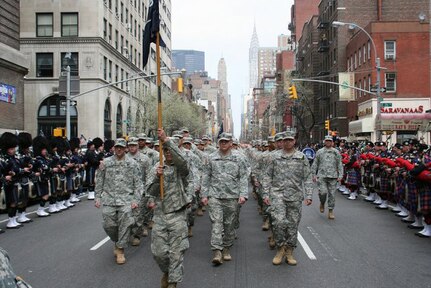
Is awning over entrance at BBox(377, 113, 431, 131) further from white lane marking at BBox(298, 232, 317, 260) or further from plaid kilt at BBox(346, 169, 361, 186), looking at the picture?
white lane marking at BBox(298, 232, 317, 260)

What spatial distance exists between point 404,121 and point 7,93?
96.9ft

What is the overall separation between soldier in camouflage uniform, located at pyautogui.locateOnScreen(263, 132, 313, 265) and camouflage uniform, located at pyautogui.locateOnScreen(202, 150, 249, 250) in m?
0.50

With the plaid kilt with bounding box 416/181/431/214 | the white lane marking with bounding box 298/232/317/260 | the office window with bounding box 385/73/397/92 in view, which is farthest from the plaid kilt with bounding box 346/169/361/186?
the office window with bounding box 385/73/397/92

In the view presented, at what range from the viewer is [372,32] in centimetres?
4116

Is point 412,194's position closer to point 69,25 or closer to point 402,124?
point 402,124

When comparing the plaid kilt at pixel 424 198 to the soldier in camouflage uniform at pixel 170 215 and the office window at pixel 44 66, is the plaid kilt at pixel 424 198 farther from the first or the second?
the office window at pixel 44 66

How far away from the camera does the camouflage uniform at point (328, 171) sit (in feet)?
41.4

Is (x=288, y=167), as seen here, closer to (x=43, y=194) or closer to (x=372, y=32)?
(x=43, y=194)

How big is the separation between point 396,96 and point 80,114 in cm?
2759

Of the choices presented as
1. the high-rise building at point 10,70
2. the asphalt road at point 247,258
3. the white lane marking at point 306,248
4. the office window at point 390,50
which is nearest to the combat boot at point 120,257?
the asphalt road at point 247,258

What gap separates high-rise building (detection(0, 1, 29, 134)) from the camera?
24.5m

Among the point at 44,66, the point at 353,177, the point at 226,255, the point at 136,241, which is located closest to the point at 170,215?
the point at 226,255

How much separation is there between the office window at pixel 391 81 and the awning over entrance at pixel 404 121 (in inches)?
109

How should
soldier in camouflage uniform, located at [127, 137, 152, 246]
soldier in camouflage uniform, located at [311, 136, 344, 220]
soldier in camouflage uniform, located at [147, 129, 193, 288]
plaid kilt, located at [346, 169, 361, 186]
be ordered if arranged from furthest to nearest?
plaid kilt, located at [346, 169, 361, 186], soldier in camouflage uniform, located at [311, 136, 344, 220], soldier in camouflage uniform, located at [127, 137, 152, 246], soldier in camouflage uniform, located at [147, 129, 193, 288]
